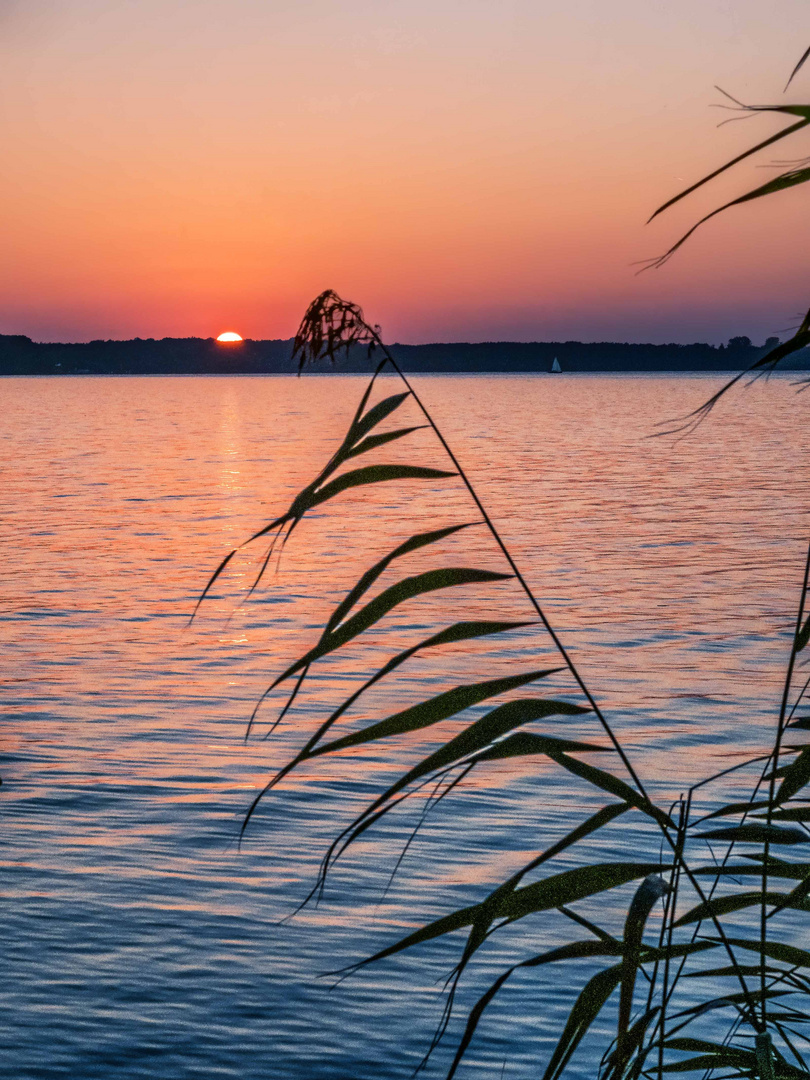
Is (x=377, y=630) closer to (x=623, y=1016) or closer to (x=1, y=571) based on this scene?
(x=1, y=571)

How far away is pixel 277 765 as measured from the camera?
10680 mm

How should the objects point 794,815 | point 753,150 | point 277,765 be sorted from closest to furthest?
1. point 753,150
2. point 794,815
3. point 277,765

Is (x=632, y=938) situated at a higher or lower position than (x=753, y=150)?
lower

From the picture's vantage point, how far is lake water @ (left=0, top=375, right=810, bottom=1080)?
20.1 ft

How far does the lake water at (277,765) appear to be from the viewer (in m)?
6.12

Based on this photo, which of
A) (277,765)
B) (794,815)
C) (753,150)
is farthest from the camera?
(277,765)

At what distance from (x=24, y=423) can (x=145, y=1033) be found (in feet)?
270

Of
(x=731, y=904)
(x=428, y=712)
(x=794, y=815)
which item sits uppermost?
(x=428, y=712)

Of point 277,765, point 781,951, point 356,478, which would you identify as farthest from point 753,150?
point 277,765

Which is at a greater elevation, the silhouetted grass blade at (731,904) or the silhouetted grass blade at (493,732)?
the silhouetted grass blade at (493,732)

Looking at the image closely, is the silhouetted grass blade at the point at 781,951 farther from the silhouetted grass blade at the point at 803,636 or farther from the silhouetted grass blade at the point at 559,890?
the silhouetted grass blade at the point at 803,636

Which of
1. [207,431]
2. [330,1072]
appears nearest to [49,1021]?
[330,1072]

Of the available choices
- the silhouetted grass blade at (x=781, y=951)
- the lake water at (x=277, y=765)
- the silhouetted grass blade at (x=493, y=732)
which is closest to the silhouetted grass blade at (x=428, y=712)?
the silhouetted grass blade at (x=493, y=732)

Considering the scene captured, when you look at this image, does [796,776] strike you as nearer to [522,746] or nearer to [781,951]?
[781,951]
